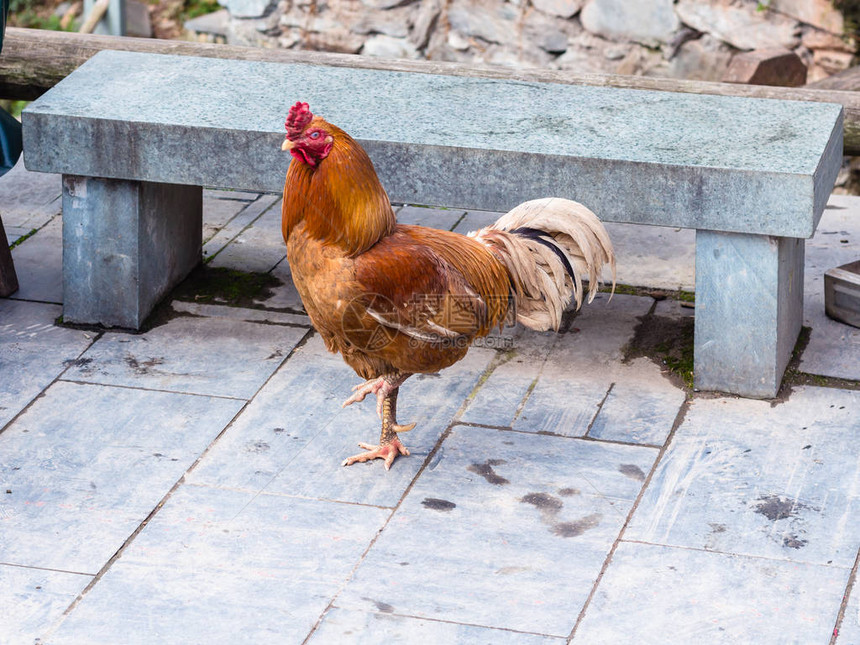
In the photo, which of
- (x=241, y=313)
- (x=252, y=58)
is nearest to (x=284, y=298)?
(x=241, y=313)

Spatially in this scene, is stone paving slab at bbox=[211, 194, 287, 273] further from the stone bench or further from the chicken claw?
the chicken claw

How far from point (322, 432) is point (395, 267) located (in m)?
1.07

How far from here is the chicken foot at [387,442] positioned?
4832mm

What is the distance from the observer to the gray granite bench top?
4.99 m

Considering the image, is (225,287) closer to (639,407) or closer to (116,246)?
(116,246)

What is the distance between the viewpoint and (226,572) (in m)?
4.19

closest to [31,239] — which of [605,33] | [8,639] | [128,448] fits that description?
[128,448]

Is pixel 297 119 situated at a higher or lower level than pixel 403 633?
higher

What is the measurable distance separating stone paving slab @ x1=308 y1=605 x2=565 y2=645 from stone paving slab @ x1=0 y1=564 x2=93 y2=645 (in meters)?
0.87

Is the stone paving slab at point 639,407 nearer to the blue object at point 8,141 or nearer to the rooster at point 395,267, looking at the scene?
the rooster at point 395,267

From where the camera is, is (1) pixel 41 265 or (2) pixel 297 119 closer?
(2) pixel 297 119

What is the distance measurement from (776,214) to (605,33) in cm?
469

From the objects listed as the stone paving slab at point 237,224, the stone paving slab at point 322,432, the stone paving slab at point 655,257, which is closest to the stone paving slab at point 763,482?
the stone paving slab at point 322,432

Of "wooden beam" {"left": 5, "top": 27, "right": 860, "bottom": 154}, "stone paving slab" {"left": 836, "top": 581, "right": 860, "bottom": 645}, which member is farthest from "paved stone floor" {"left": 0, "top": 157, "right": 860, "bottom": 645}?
"wooden beam" {"left": 5, "top": 27, "right": 860, "bottom": 154}
